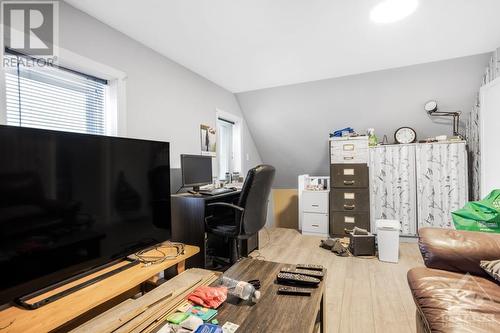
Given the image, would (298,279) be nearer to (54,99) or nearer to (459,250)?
(459,250)

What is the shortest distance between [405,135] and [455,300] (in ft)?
9.14

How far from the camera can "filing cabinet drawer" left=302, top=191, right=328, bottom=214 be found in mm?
3686

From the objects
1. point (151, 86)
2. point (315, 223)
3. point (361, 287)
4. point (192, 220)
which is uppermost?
point (151, 86)

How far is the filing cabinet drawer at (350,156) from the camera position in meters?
3.39

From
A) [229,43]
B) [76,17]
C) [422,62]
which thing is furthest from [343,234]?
[76,17]

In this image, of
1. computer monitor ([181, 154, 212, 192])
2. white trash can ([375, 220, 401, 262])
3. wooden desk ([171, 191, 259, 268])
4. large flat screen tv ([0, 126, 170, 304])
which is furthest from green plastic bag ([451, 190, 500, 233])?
large flat screen tv ([0, 126, 170, 304])

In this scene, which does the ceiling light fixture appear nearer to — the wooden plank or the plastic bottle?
the plastic bottle

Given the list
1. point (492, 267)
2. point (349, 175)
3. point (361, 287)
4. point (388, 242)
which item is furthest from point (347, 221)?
point (492, 267)

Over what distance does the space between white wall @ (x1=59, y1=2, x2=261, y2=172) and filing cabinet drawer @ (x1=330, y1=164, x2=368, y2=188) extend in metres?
1.91

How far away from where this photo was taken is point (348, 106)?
11.5ft

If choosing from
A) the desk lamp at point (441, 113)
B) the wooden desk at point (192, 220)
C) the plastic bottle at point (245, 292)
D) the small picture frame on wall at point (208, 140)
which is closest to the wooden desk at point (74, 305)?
the plastic bottle at point (245, 292)

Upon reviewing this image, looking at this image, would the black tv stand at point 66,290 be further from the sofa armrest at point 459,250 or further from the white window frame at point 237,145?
the white window frame at point 237,145

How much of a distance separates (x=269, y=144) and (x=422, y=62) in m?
2.44

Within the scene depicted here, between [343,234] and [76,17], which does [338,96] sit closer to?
[343,234]
